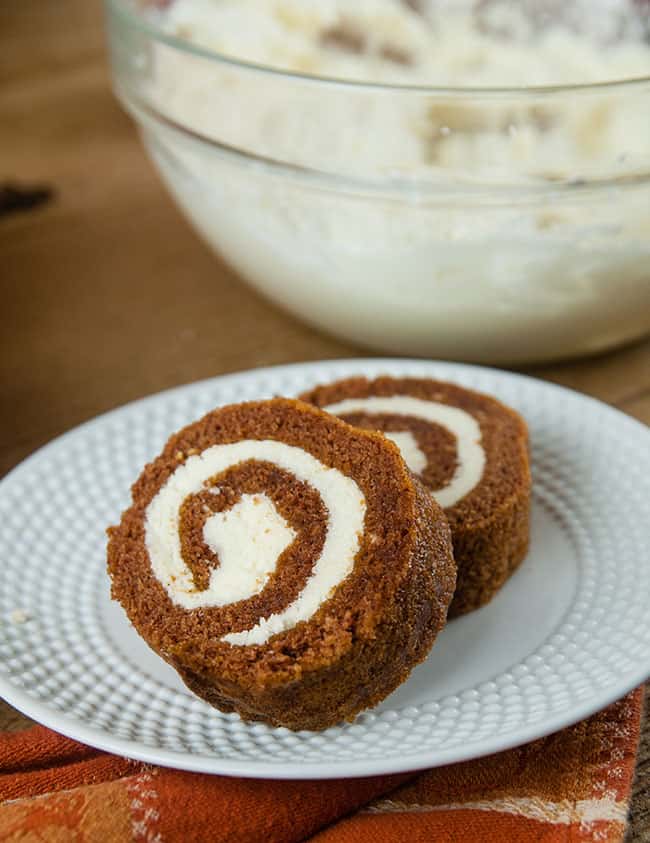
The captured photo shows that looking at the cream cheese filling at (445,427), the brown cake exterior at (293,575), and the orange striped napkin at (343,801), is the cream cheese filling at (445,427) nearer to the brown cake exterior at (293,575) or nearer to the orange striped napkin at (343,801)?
Result: the brown cake exterior at (293,575)

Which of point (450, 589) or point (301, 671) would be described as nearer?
point (301, 671)

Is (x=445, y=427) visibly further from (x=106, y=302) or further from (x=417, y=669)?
(x=106, y=302)

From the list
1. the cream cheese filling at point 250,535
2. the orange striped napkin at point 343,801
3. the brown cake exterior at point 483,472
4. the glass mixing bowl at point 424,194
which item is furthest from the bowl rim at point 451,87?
the orange striped napkin at point 343,801

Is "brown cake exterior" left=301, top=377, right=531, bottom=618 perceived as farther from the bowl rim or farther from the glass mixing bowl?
the bowl rim

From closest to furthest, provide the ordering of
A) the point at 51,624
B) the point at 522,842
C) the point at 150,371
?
the point at 522,842
the point at 51,624
the point at 150,371

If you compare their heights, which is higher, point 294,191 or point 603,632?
point 294,191

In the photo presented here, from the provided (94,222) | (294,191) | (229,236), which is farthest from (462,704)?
(94,222)

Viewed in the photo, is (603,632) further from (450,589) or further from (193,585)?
(193,585)
